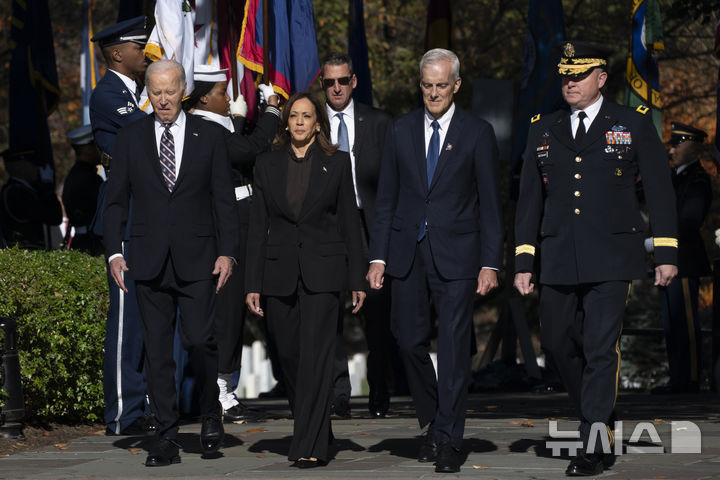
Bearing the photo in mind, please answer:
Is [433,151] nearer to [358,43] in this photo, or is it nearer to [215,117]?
[215,117]

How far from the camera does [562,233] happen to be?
7.41 m

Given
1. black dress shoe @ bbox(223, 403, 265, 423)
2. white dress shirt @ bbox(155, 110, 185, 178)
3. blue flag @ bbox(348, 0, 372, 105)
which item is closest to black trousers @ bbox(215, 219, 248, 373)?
black dress shoe @ bbox(223, 403, 265, 423)

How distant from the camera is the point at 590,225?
7324 mm

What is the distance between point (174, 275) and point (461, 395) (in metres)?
1.77

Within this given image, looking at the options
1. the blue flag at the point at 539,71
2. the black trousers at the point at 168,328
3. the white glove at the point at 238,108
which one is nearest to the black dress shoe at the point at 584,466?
the black trousers at the point at 168,328

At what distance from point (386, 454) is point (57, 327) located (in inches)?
110

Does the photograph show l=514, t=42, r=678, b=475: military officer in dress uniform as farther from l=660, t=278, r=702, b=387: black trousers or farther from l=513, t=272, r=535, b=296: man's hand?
l=660, t=278, r=702, b=387: black trousers

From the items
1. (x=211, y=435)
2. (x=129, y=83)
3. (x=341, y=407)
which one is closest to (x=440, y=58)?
(x=211, y=435)

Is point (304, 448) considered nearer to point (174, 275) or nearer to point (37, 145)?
point (174, 275)

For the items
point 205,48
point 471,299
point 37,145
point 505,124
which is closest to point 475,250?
point 471,299

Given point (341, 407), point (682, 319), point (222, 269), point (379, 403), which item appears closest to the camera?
point (222, 269)

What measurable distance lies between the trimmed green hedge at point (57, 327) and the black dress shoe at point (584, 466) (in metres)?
4.03

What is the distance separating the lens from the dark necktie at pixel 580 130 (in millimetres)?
7407

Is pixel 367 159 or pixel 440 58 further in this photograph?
pixel 367 159
